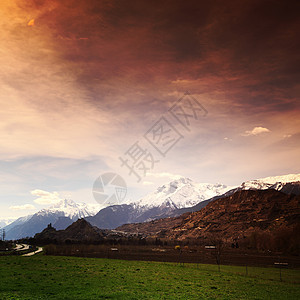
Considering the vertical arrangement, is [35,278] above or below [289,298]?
above

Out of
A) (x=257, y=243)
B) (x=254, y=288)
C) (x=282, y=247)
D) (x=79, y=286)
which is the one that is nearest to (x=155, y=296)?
(x=79, y=286)

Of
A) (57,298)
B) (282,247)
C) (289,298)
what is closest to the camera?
(57,298)

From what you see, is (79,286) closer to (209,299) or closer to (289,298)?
(209,299)

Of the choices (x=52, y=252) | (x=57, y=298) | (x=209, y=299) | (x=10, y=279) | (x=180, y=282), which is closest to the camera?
(x=57, y=298)

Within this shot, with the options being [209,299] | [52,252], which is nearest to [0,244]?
[52,252]

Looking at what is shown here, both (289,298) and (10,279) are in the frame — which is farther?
(10,279)

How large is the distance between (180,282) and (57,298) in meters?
22.0

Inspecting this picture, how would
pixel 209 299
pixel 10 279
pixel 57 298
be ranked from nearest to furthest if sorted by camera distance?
pixel 57 298 → pixel 209 299 → pixel 10 279

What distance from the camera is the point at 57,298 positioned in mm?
30203

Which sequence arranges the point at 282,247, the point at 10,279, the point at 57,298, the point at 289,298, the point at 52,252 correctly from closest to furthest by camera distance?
1. the point at 57,298
2. the point at 289,298
3. the point at 10,279
4. the point at 52,252
5. the point at 282,247

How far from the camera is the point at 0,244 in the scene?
17275 cm

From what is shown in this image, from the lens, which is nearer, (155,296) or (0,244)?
(155,296)

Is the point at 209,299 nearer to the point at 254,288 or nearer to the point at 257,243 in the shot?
the point at 254,288

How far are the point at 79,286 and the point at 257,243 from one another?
7495 inches
